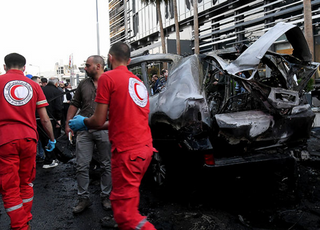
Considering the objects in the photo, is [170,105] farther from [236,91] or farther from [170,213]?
[236,91]

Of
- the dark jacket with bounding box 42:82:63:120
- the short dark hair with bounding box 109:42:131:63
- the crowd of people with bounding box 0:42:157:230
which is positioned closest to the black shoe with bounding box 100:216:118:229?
the crowd of people with bounding box 0:42:157:230

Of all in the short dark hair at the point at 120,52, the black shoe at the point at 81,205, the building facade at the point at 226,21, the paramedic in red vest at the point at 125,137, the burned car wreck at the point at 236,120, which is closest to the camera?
the paramedic in red vest at the point at 125,137

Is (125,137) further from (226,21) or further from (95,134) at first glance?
(226,21)

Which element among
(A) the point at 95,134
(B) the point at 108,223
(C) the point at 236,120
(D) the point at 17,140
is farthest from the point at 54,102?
(C) the point at 236,120

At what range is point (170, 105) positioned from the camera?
11.4 ft

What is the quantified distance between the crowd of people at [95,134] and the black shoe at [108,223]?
0.03ft

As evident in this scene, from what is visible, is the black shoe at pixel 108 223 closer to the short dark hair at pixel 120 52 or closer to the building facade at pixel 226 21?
the short dark hair at pixel 120 52

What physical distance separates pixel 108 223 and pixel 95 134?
1045 mm

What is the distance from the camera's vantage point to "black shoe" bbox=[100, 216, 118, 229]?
10.0 feet

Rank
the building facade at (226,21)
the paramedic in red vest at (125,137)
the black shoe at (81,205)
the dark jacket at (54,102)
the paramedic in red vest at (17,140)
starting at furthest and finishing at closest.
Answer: the building facade at (226,21)
the dark jacket at (54,102)
the black shoe at (81,205)
the paramedic in red vest at (17,140)
the paramedic in red vest at (125,137)

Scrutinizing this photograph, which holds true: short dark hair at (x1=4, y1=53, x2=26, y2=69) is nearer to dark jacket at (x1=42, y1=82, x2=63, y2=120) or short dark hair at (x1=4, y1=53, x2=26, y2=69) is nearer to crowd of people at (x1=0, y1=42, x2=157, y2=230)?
crowd of people at (x1=0, y1=42, x2=157, y2=230)

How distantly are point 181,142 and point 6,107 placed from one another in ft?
6.01

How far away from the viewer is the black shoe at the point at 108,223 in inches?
120

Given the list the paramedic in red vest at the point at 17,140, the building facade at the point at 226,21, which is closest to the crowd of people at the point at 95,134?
the paramedic in red vest at the point at 17,140
